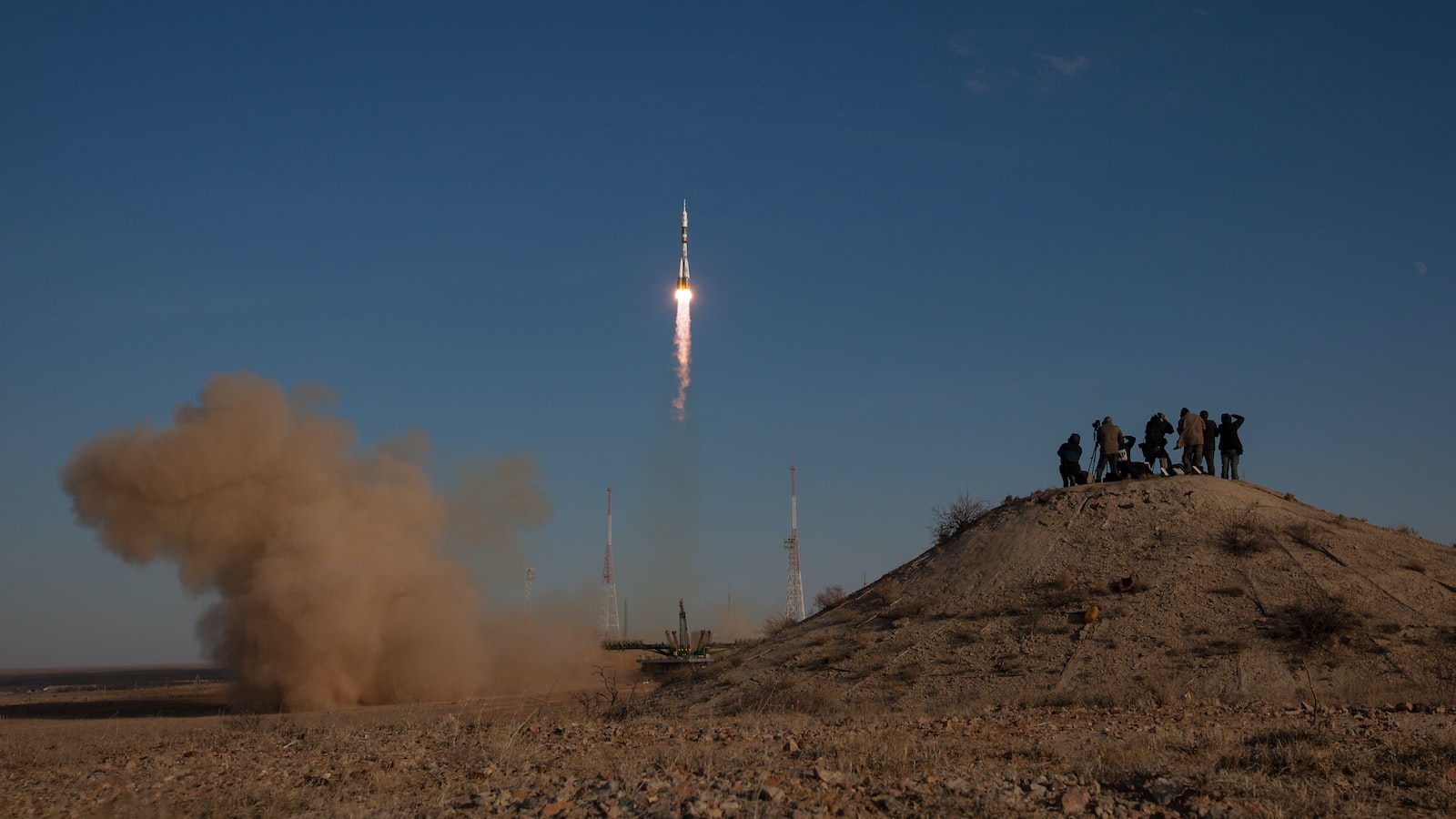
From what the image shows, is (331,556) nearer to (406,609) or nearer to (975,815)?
(406,609)

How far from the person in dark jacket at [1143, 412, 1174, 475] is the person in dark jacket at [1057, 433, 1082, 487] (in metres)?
1.87

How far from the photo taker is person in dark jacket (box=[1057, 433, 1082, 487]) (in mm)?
29828

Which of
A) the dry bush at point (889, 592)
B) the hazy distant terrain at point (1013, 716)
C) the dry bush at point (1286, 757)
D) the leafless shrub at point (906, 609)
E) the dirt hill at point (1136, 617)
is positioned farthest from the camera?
the dry bush at point (889, 592)

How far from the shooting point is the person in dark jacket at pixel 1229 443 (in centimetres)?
Answer: 2783

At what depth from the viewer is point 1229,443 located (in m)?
28.2

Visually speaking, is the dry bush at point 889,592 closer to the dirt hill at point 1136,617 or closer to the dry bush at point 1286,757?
the dirt hill at point 1136,617

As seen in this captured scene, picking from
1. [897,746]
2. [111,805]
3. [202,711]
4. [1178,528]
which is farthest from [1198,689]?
[202,711]

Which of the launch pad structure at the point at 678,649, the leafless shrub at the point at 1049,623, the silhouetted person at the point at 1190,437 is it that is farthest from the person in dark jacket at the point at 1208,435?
the launch pad structure at the point at 678,649

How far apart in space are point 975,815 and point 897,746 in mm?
4098

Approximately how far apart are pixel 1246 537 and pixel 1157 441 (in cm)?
470

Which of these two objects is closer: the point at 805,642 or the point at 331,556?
the point at 805,642

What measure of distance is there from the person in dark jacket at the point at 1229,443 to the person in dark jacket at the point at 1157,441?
4.48ft

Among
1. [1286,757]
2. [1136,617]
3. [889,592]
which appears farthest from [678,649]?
[1286,757]

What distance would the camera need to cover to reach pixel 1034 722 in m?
17.3
